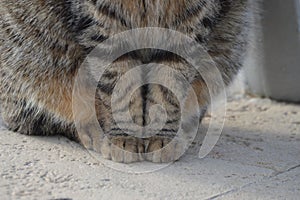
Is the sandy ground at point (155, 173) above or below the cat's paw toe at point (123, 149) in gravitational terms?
below

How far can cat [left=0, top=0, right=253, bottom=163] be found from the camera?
9.73 feet

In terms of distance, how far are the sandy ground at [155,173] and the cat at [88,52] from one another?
11cm

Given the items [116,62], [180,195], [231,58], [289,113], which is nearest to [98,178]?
[180,195]

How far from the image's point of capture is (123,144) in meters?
2.98

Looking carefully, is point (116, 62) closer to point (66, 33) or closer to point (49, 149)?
point (66, 33)

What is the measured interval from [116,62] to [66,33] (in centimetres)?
28

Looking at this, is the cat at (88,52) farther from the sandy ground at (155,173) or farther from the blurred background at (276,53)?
the blurred background at (276,53)

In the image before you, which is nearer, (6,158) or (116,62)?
(6,158)

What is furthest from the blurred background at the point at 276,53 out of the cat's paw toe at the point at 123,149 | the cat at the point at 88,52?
the cat's paw toe at the point at 123,149

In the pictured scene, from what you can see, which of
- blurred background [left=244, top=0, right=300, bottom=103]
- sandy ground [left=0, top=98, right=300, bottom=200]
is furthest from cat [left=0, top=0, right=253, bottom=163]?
blurred background [left=244, top=0, right=300, bottom=103]

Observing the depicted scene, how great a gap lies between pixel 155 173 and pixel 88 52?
2.16ft

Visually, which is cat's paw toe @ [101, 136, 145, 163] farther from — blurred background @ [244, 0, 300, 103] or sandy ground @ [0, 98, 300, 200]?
blurred background @ [244, 0, 300, 103]

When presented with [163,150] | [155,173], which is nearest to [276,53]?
[163,150]

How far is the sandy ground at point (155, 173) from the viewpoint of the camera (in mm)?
2480
